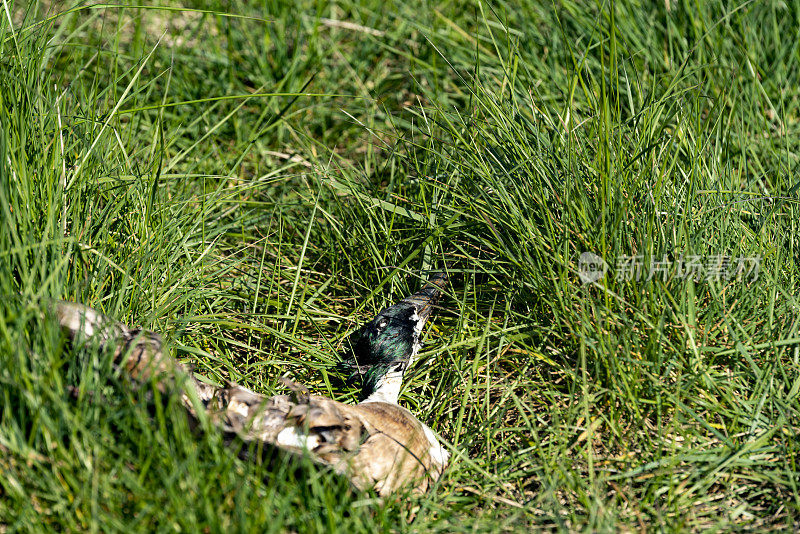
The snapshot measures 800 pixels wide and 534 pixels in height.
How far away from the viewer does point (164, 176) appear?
2.48 m

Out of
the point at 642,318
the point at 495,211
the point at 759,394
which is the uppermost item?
the point at 495,211

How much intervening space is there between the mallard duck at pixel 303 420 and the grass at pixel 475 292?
5 centimetres

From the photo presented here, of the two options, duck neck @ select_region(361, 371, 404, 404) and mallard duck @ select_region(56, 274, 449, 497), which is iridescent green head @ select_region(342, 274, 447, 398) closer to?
duck neck @ select_region(361, 371, 404, 404)

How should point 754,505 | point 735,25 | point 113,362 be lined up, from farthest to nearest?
point 735,25, point 754,505, point 113,362

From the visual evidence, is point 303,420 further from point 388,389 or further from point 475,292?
point 475,292

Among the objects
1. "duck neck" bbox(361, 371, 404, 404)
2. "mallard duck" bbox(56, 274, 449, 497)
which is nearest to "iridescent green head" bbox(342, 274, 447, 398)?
"duck neck" bbox(361, 371, 404, 404)

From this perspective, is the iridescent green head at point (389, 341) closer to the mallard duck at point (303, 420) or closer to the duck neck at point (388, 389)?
the duck neck at point (388, 389)

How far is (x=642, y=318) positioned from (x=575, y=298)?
0.19 m

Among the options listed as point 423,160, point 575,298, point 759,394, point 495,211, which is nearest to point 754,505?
point 759,394

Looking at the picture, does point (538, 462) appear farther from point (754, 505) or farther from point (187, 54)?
point (187, 54)

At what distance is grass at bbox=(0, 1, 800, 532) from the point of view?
1.63m

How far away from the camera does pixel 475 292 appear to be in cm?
225

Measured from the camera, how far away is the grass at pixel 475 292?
1626 millimetres

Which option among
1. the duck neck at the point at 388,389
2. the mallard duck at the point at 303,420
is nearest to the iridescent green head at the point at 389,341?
the duck neck at the point at 388,389
